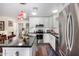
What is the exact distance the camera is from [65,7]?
177 centimetres

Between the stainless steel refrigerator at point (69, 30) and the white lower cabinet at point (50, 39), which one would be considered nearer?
the stainless steel refrigerator at point (69, 30)

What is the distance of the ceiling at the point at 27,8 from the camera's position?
69.4 inches

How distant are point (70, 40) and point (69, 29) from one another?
0.56 feet

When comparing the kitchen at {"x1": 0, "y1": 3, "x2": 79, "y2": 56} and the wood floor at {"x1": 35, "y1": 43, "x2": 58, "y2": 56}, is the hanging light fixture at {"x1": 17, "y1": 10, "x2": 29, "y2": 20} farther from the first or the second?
the wood floor at {"x1": 35, "y1": 43, "x2": 58, "y2": 56}

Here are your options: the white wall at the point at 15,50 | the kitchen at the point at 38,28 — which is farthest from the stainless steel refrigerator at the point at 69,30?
the white wall at the point at 15,50

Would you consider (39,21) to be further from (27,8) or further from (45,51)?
(45,51)

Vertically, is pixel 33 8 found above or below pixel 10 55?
above

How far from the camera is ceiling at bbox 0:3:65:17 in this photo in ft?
5.78

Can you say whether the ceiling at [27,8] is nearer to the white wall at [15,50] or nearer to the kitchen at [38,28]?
the kitchen at [38,28]

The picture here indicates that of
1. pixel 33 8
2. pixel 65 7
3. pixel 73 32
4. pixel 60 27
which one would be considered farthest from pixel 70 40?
pixel 33 8

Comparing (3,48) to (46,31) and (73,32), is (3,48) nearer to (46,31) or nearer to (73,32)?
(46,31)

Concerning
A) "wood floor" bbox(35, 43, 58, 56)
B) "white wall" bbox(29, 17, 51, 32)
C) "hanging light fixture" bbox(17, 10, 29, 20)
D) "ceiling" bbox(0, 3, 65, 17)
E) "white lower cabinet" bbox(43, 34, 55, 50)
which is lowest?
"wood floor" bbox(35, 43, 58, 56)

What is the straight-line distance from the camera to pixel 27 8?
1791 mm

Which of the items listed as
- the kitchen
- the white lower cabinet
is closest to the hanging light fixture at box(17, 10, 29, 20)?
the kitchen
